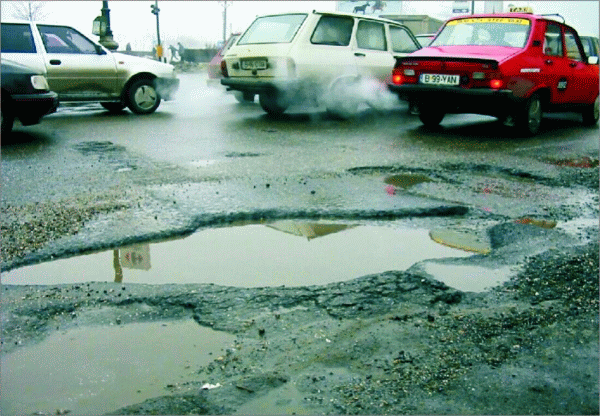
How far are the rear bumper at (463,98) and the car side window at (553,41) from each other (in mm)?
1109

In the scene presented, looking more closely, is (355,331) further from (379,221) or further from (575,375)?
(379,221)

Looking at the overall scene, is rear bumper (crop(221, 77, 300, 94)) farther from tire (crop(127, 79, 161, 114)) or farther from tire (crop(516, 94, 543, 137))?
tire (crop(516, 94, 543, 137))

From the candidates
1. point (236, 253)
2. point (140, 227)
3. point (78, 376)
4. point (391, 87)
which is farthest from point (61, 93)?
point (78, 376)

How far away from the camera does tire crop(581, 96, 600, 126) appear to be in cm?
1030

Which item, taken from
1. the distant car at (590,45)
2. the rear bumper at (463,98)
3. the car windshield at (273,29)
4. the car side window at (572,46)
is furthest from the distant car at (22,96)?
the distant car at (590,45)

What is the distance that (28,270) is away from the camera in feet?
11.3

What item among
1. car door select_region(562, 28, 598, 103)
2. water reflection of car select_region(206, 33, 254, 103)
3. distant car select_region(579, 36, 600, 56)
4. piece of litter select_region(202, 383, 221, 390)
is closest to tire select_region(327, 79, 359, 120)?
car door select_region(562, 28, 598, 103)

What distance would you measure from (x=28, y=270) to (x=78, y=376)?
1.31 metres

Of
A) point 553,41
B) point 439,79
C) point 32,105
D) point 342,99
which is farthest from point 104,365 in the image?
point 342,99

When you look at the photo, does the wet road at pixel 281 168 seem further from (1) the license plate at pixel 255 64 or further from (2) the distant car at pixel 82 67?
(1) the license plate at pixel 255 64

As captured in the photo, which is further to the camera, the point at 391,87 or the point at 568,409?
the point at 391,87

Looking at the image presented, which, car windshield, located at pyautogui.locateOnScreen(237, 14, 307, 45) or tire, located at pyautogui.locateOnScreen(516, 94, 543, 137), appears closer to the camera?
tire, located at pyautogui.locateOnScreen(516, 94, 543, 137)

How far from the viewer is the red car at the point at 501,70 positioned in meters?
8.08

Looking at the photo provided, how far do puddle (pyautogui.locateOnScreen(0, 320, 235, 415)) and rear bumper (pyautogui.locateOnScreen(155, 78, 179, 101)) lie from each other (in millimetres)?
8989
